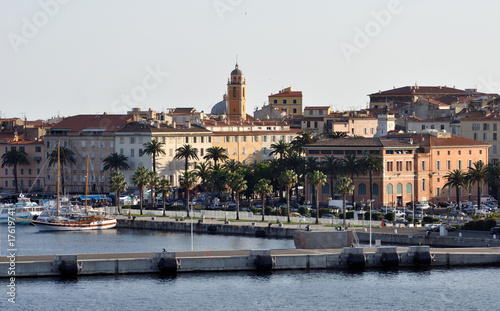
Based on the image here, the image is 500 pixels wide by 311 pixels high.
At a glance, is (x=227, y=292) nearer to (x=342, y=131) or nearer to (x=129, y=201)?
(x=129, y=201)

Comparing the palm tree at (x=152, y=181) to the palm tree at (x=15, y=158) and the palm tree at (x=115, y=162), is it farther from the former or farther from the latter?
the palm tree at (x=15, y=158)

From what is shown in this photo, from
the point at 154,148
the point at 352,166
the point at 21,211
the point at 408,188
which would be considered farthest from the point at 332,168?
the point at 21,211

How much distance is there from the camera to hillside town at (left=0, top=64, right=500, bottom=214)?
140750 millimetres

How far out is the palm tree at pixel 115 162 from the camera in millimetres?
156750

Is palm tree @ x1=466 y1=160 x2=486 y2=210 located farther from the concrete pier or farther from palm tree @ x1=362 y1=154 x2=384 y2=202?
the concrete pier

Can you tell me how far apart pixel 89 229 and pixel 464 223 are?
3878 centimetres

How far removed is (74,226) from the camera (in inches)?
5241

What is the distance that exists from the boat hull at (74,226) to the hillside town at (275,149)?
7.49m

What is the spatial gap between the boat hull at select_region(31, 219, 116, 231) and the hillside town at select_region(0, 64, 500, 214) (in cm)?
749

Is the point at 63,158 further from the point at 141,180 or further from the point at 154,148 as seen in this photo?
the point at 141,180

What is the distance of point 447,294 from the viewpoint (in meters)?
84.8

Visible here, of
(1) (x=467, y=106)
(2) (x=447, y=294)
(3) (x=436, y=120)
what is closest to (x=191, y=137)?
(3) (x=436, y=120)

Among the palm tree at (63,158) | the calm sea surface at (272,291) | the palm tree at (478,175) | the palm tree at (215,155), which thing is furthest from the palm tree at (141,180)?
the calm sea surface at (272,291)

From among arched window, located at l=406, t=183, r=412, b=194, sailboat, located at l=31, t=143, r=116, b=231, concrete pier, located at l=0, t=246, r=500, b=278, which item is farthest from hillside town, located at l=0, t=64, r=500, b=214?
concrete pier, located at l=0, t=246, r=500, b=278
